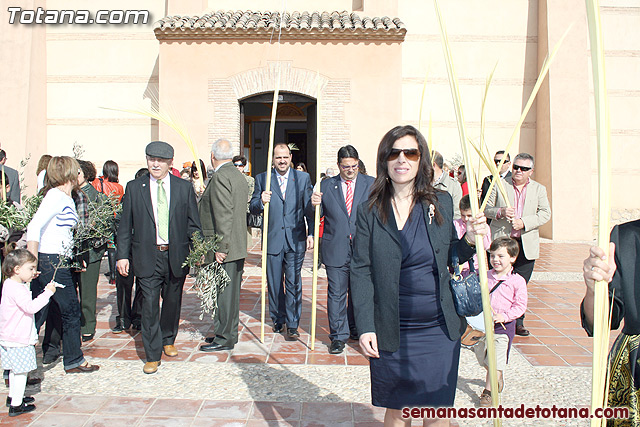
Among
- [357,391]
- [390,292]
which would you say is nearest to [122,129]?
[357,391]

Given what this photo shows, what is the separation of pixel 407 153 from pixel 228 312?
323 cm

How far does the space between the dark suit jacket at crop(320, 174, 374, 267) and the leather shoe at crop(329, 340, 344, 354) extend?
0.80 m

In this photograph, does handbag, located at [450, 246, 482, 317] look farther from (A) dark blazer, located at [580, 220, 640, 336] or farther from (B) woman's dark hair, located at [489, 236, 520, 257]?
(B) woman's dark hair, located at [489, 236, 520, 257]

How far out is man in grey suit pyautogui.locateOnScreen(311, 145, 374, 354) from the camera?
529 cm

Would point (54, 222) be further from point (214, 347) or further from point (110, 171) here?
point (110, 171)

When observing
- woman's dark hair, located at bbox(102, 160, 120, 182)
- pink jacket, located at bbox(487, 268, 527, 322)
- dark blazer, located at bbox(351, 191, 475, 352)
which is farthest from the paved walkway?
woman's dark hair, located at bbox(102, 160, 120, 182)

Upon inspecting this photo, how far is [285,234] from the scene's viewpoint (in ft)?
19.0

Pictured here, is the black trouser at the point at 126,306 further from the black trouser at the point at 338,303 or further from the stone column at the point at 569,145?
the stone column at the point at 569,145

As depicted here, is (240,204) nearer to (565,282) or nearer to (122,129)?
(565,282)

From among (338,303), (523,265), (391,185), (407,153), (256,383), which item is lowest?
(256,383)

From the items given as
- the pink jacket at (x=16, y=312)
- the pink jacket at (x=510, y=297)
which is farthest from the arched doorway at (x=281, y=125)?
the pink jacket at (x=16, y=312)

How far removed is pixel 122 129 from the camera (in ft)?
46.7

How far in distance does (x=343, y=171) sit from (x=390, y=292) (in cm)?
303

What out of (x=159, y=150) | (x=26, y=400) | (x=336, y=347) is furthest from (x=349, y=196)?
(x=26, y=400)
